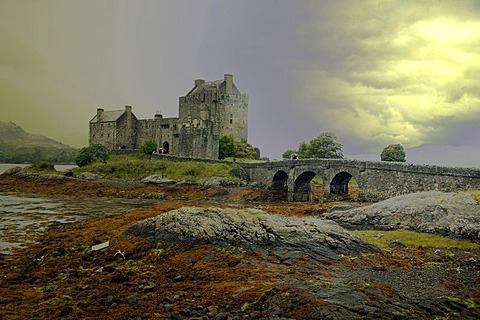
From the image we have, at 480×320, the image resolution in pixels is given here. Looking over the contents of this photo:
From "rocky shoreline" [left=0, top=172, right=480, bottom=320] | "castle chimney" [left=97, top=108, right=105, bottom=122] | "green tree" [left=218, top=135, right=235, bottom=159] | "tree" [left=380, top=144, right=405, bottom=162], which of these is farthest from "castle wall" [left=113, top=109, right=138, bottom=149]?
"rocky shoreline" [left=0, top=172, right=480, bottom=320]

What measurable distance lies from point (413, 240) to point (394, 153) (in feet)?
132

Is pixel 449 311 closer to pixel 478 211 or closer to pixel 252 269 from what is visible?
pixel 252 269

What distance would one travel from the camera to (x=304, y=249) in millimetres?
15719

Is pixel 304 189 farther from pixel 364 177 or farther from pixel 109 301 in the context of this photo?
pixel 109 301

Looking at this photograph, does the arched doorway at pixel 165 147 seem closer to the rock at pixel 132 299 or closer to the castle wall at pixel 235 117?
the castle wall at pixel 235 117

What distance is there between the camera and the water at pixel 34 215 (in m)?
21.1

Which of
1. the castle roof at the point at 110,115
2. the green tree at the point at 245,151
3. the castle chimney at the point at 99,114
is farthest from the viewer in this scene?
the castle chimney at the point at 99,114

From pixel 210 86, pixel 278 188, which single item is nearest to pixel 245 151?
pixel 210 86

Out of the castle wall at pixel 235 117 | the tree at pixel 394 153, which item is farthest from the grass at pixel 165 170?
the tree at pixel 394 153

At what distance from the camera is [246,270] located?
1342 cm

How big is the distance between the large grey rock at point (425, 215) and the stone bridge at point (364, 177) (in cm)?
527

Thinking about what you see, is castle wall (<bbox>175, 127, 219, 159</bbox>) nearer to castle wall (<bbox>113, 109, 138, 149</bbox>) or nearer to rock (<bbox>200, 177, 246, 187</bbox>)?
rock (<bbox>200, 177, 246, 187</bbox>)

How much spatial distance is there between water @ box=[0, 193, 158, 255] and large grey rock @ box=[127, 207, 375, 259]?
7.82m

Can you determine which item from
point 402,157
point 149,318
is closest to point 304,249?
point 149,318
